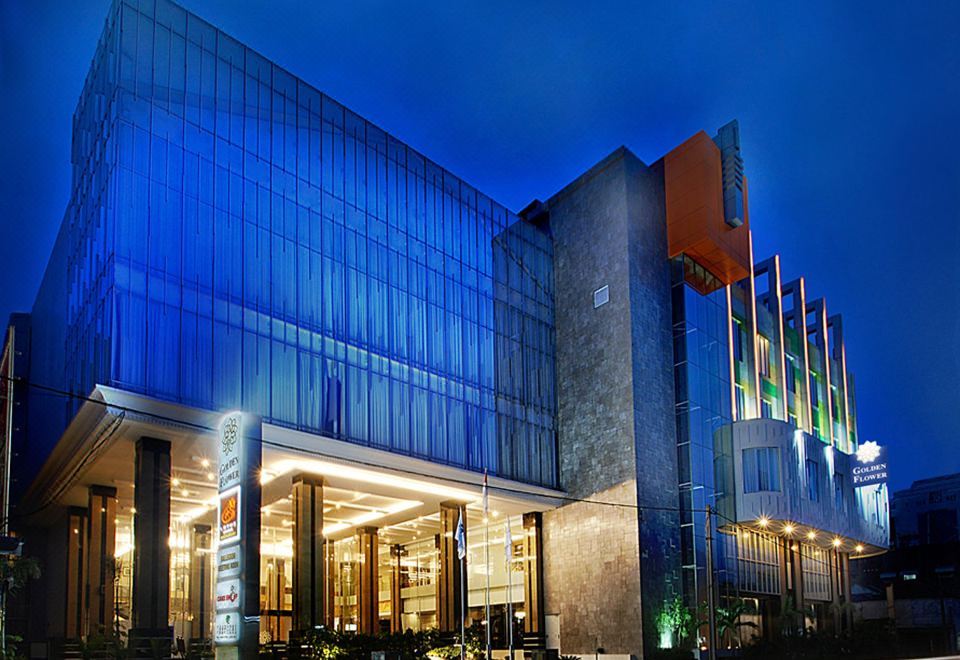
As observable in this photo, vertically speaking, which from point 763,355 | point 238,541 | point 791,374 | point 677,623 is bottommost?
point 677,623

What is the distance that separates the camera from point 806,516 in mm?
51688

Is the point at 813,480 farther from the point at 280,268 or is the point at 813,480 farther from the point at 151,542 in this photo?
the point at 151,542

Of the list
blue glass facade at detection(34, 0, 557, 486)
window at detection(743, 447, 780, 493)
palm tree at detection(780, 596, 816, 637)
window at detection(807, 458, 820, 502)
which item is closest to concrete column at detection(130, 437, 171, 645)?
blue glass facade at detection(34, 0, 557, 486)

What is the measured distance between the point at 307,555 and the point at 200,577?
1541 centimetres

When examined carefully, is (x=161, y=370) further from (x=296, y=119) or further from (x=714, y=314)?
(x=714, y=314)

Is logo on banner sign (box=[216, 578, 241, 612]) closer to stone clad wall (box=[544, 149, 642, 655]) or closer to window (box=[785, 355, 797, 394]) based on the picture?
stone clad wall (box=[544, 149, 642, 655])

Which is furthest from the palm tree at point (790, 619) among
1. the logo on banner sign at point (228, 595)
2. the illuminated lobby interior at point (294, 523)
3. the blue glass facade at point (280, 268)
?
the logo on banner sign at point (228, 595)

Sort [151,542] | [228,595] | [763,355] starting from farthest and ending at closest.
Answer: [763,355] < [151,542] < [228,595]

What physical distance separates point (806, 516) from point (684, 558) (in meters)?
8.99

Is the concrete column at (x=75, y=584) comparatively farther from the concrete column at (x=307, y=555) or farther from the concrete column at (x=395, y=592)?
the concrete column at (x=395, y=592)

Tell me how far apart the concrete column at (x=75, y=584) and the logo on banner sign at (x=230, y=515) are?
98.5 feet

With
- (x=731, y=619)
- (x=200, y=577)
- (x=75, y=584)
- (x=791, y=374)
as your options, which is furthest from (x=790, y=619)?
(x=75, y=584)

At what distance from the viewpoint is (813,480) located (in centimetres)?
5412

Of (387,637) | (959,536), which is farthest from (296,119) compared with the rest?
(959,536)
